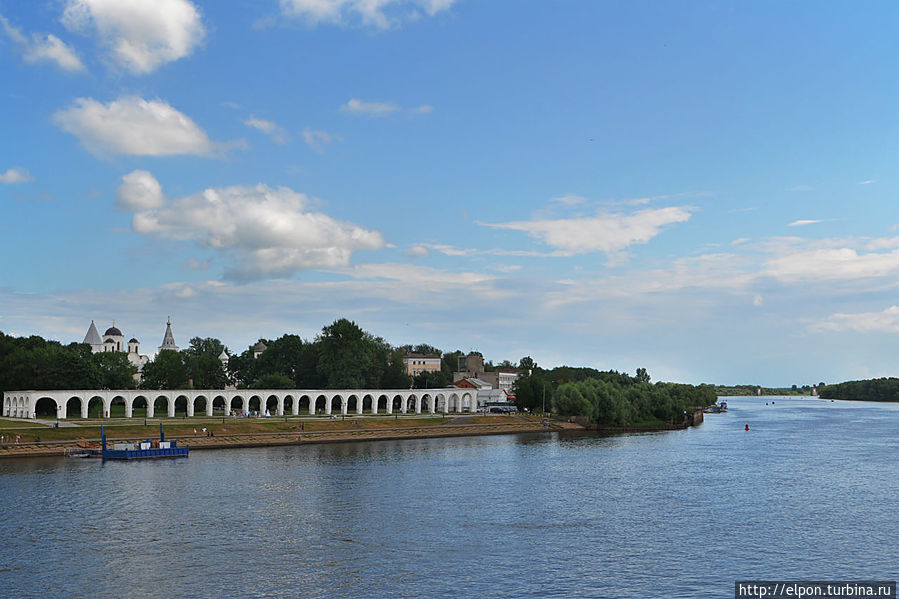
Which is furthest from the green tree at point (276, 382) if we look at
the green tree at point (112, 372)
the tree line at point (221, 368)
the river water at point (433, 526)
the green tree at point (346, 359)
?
the river water at point (433, 526)

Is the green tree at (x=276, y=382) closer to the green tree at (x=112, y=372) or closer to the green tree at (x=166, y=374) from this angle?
the green tree at (x=166, y=374)

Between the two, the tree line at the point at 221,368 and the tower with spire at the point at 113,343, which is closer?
the tree line at the point at 221,368

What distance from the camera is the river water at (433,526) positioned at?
112 ft

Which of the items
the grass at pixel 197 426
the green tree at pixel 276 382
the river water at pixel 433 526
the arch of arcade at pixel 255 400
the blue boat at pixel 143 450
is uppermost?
the green tree at pixel 276 382

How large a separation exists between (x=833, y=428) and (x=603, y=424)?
42308 millimetres

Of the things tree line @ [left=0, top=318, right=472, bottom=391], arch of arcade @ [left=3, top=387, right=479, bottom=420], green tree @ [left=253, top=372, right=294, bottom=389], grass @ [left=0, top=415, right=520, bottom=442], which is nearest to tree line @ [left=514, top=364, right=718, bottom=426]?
grass @ [left=0, top=415, right=520, bottom=442]

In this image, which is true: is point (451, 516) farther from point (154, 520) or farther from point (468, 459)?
point (468, 459)

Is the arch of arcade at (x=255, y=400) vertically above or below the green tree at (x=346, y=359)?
below

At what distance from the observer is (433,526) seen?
1769 inches

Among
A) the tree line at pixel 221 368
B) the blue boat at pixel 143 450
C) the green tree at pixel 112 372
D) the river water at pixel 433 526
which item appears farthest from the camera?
the green tree at pixel 112 372

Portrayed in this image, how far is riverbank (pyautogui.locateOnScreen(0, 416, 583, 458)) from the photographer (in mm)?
76750

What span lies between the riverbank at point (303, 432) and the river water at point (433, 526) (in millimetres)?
7564

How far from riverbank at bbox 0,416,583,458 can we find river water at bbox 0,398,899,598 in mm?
7564

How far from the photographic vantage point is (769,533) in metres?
44.5
